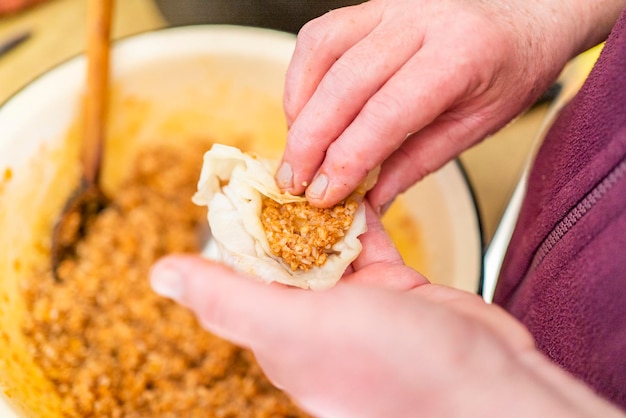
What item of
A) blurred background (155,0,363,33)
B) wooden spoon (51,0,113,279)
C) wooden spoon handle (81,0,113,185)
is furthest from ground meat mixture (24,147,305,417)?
blurred background (155,0,363,33)

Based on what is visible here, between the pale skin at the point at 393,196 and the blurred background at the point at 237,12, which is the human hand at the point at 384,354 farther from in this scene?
the blurred background at the point at 237,12

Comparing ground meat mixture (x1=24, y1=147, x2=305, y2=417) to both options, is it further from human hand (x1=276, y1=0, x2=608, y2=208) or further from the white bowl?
human hand (x1=276, y1=0, x2=608, y2=208)

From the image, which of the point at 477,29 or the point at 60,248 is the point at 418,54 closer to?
the point at 477,29

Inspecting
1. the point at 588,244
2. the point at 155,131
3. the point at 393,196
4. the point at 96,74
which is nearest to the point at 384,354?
the point at 588,244

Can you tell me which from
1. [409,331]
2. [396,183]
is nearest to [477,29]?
[396,183]

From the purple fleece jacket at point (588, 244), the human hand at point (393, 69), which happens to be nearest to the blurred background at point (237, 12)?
the human hand at point (393, 69)

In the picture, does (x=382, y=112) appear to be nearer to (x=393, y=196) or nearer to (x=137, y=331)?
(x=393, y=196)
